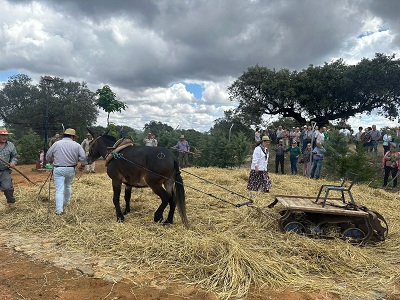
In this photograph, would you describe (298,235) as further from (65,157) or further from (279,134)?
(279,134)

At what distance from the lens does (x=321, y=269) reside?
11.6 ft

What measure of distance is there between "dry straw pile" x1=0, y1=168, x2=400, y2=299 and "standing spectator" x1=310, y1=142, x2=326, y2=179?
15.5 feet

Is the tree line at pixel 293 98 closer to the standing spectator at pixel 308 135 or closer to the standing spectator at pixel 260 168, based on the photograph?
the standing spectator at pixel 308 135

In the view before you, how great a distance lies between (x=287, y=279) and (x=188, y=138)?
1322cm

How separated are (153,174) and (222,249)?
204 cm

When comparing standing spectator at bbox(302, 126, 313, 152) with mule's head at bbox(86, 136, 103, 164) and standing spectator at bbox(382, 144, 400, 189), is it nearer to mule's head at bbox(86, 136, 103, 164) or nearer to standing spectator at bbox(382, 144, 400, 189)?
standing spectator at bbox(382, 144, 400, 189)

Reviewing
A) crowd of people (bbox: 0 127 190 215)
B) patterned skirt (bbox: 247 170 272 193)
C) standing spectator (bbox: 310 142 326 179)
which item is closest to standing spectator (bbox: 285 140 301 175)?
standing spectator (bbox: 310 142 326 179)

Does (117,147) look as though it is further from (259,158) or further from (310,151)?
(310,151)

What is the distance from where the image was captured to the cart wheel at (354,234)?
4.34 meters

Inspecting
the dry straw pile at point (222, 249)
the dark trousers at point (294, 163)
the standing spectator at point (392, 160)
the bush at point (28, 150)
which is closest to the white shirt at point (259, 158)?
the dry straw pile at point (222, 249)

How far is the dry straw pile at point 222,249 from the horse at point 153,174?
1.06 ft

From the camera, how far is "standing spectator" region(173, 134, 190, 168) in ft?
43.4

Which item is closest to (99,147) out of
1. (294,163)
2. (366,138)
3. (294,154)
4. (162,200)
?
(162,200)

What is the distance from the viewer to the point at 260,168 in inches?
279
